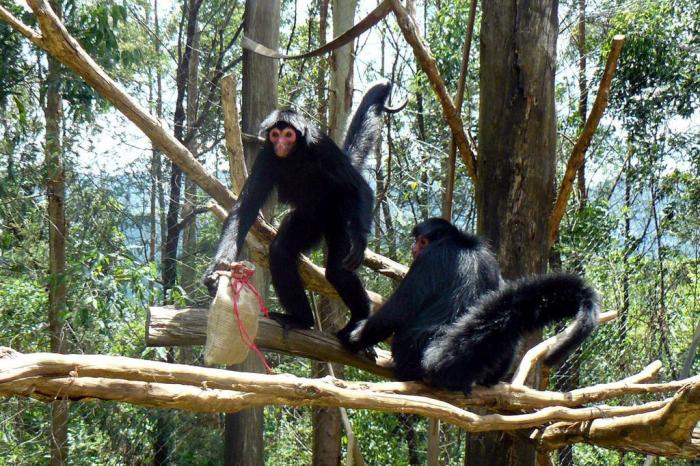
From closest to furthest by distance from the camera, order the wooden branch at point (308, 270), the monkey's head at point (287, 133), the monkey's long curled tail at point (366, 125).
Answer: the monkey's head at point (287, 133) < the wooden branch at point (308, 270) < the monkey's long curled tail at point (366, 125)

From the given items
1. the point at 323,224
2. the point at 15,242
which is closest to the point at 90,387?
the point at 323,224

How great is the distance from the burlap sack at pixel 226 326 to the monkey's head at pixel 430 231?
1.96m

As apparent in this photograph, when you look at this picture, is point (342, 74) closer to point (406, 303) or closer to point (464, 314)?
point (406, 303)

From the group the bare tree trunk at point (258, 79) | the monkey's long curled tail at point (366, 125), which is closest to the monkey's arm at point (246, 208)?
the monkey's long curled tail at point (366, 125)

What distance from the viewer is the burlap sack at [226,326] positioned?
151 inches

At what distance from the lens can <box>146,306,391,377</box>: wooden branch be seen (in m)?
4.61

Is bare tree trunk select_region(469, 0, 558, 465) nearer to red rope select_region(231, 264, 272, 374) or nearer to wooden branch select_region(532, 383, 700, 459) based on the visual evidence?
wooden branch select_region(532, 383, 700, 459)

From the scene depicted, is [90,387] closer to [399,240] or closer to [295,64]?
[399,240]

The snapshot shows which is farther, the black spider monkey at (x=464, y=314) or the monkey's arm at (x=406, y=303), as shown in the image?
the monkey's arm at (x=406, y=303)

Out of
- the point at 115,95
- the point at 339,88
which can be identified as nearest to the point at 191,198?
the point at 339,88

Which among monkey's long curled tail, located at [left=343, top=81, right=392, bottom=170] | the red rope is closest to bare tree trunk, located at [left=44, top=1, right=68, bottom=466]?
monkey's long curled tail, located at [left=343, top=81, right=392, bottom=170]

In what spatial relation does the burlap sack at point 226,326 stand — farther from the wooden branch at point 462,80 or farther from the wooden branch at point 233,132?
the wooden branch at point 462,80

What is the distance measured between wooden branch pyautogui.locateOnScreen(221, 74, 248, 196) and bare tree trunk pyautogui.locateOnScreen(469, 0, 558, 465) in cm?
195

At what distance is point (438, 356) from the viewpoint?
4781 millimetres
